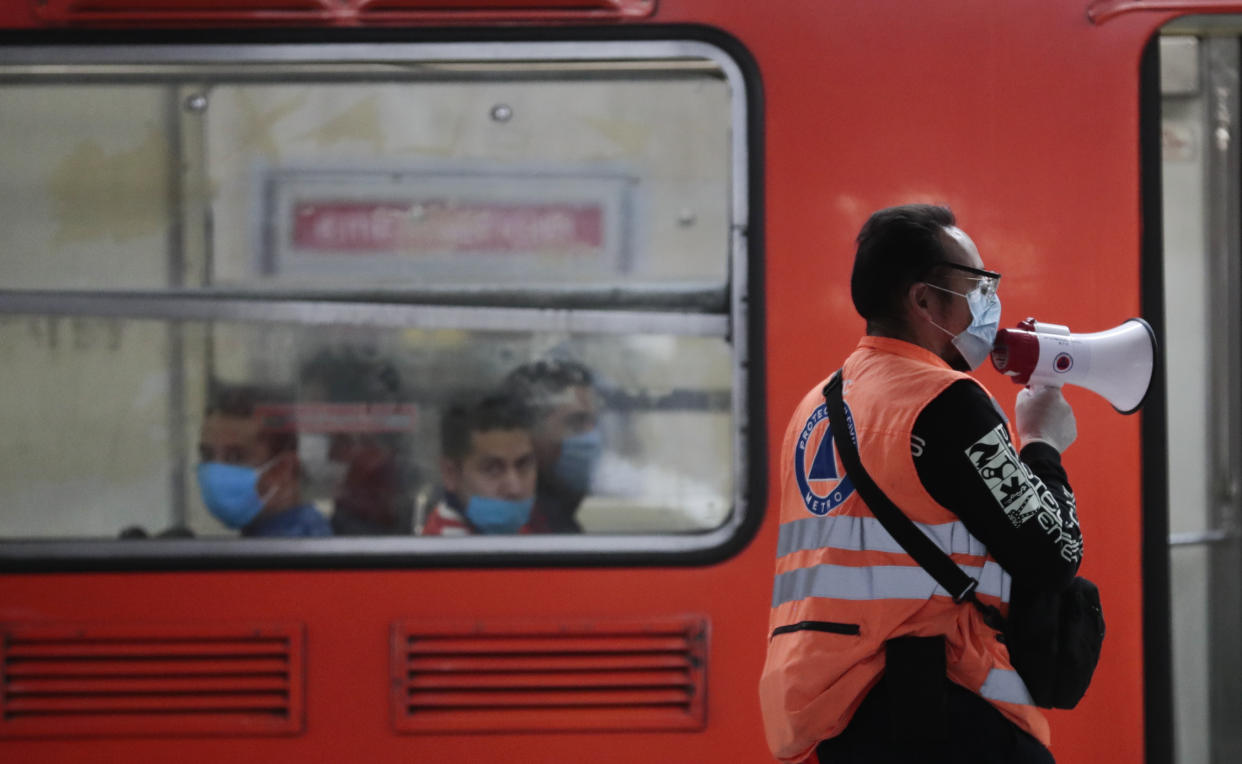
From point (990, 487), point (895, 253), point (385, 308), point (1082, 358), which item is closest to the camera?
point (990, 487)

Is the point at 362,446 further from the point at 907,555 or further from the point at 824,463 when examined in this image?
the point at 907,555

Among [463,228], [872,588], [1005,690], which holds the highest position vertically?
[463,228]

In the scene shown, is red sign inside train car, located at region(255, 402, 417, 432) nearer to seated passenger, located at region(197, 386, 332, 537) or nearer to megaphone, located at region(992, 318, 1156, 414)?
seated passenger, located at region(197, 386, 332, 537)

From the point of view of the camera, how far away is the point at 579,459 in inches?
94.3

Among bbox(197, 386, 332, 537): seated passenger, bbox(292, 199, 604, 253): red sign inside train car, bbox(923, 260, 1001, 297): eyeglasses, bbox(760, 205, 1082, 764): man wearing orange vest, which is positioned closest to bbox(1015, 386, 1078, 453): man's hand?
bbox(760, 205, 1082, 764): man wearing orange vest

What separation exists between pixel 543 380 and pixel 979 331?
1.03 m

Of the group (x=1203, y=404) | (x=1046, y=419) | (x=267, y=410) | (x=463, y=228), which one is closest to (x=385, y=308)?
(x=463, y=228)

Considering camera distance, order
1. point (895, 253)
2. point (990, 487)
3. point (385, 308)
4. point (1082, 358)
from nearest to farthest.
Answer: point (990, 487) < point (895, 253) < point (1082, 358) < point (385, 308)

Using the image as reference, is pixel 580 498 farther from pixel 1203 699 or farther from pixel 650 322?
pixel 1203 699

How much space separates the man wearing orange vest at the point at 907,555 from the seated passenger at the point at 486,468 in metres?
0.88

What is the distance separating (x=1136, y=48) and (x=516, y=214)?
1384 millimetres

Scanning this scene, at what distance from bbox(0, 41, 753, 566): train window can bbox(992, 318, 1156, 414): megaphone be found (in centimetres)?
75

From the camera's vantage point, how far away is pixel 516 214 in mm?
2375

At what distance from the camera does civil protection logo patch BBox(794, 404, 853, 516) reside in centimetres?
156
